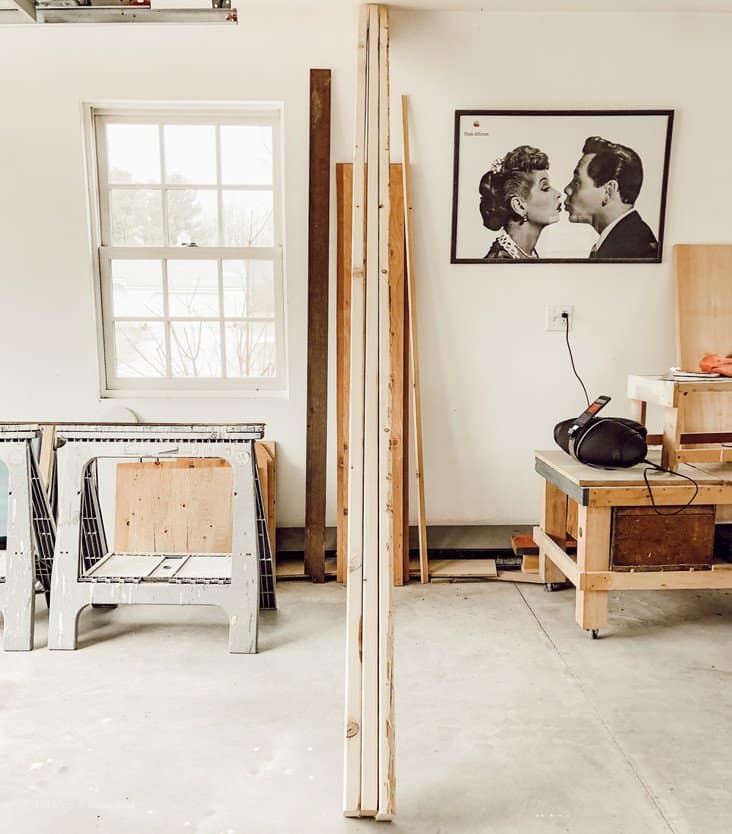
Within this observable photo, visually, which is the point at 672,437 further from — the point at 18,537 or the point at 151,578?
the point at 18,537

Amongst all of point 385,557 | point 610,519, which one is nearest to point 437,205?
point 610,519

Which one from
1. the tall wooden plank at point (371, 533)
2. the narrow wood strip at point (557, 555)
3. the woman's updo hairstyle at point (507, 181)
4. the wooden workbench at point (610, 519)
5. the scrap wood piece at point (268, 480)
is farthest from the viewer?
Answer: the scrap wood piece at point (268, 480)

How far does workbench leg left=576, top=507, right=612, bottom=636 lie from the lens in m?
2.54

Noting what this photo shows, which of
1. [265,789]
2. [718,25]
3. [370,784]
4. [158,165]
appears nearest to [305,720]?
[265,789]

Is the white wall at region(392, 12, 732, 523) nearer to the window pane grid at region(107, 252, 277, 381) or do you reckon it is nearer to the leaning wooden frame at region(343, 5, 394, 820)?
the window pane grid at region(107, 252, 277, 381)

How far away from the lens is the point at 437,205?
3184 millimetres

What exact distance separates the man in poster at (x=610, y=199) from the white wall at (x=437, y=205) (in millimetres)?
107

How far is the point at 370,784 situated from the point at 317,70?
2903mm

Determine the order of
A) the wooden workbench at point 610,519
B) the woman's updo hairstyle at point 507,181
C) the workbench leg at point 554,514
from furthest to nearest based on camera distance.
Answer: the woman's updo hairstyle at point 507,181 < the workbench leg at point 554,514 < the wooden workbench at point 610,519

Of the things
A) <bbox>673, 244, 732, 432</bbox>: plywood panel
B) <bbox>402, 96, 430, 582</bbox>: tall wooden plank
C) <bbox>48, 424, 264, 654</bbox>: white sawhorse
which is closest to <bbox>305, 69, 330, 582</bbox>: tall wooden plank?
<bbox>402, 96, 430, 582</bbox>: tall wooden plank

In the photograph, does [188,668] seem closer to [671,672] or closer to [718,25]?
[671,672]

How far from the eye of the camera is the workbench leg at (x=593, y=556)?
2535mm

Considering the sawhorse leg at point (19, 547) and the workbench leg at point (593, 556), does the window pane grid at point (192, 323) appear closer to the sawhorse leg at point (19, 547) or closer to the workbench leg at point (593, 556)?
the sawhorse leg at point (19, 547)

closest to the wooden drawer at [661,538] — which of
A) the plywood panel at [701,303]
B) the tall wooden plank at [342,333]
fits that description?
the plywood panel at [701,303]
